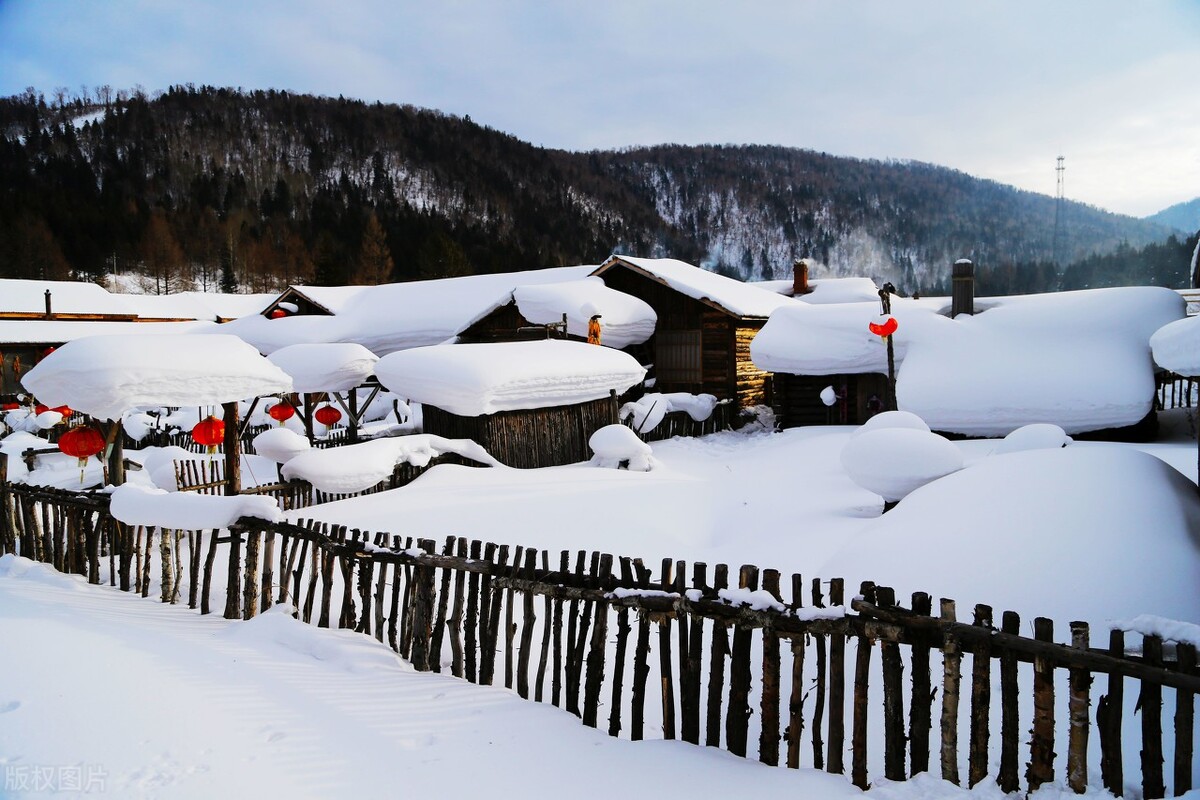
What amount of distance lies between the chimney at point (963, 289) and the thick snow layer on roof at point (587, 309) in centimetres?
926

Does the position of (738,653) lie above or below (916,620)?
below

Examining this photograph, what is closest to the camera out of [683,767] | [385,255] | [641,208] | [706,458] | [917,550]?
[683,767]

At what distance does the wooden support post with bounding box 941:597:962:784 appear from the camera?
3.63 m

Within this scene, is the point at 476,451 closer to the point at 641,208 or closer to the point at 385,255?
the point at 385,255

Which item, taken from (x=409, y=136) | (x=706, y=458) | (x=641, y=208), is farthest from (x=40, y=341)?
(x=409, y=136)

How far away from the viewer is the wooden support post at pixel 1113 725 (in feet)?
10.9

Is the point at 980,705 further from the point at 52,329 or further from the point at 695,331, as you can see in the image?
the point at 52,329

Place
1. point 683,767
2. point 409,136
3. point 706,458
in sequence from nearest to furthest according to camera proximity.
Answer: point 683,767 → point 706,458 → point 409,136

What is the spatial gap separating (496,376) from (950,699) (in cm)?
1157

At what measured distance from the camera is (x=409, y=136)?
130750 mm

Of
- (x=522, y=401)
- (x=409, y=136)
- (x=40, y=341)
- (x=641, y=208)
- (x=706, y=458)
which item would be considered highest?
(x=409, y=136)

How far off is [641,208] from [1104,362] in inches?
4410

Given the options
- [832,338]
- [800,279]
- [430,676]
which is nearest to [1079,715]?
Answer: [430,676]

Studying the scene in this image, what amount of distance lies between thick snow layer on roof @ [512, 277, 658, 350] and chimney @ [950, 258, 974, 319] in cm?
926
